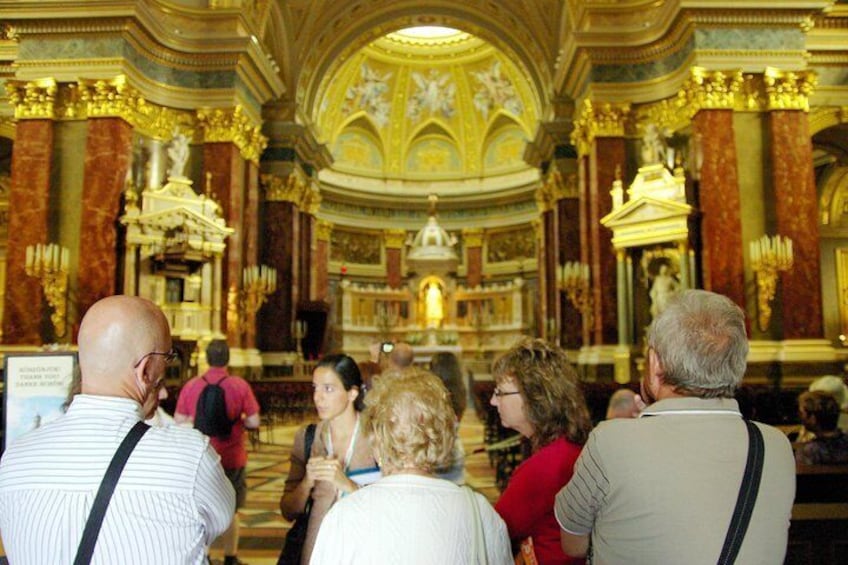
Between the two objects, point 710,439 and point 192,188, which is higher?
point 192,188

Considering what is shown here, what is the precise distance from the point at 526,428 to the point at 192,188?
12.2m

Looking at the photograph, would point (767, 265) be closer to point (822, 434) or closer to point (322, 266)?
point (822, 434)

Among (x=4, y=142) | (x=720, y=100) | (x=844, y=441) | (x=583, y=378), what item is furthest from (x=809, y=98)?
(x=4, y=142)

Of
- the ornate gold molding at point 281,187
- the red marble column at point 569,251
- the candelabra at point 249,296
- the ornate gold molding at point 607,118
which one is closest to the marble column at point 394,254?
the ornate gold molding at point 281,187

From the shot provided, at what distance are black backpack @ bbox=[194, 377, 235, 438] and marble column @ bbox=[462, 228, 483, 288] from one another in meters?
23.6

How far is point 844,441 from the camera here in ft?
12.8

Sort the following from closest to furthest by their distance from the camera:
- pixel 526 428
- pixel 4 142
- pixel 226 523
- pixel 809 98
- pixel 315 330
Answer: pixel 226 523
pixel 526 428
pixel 809 98
pixel 4 142
pixel 315 330

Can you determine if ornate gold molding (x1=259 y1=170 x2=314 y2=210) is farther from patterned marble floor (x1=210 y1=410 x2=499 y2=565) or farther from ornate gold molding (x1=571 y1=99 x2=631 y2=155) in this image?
ornate gold molding (x1=571 y1=99 x2=631 y2=155)

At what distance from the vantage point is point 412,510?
162 cm

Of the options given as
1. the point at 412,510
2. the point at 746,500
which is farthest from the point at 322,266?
the point at 746,500

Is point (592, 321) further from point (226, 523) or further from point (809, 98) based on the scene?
point (226, 523)

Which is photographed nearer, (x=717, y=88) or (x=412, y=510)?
(x=412, y=510)

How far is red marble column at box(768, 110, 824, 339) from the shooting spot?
10.6 m

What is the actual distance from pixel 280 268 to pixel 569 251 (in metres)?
7.36
